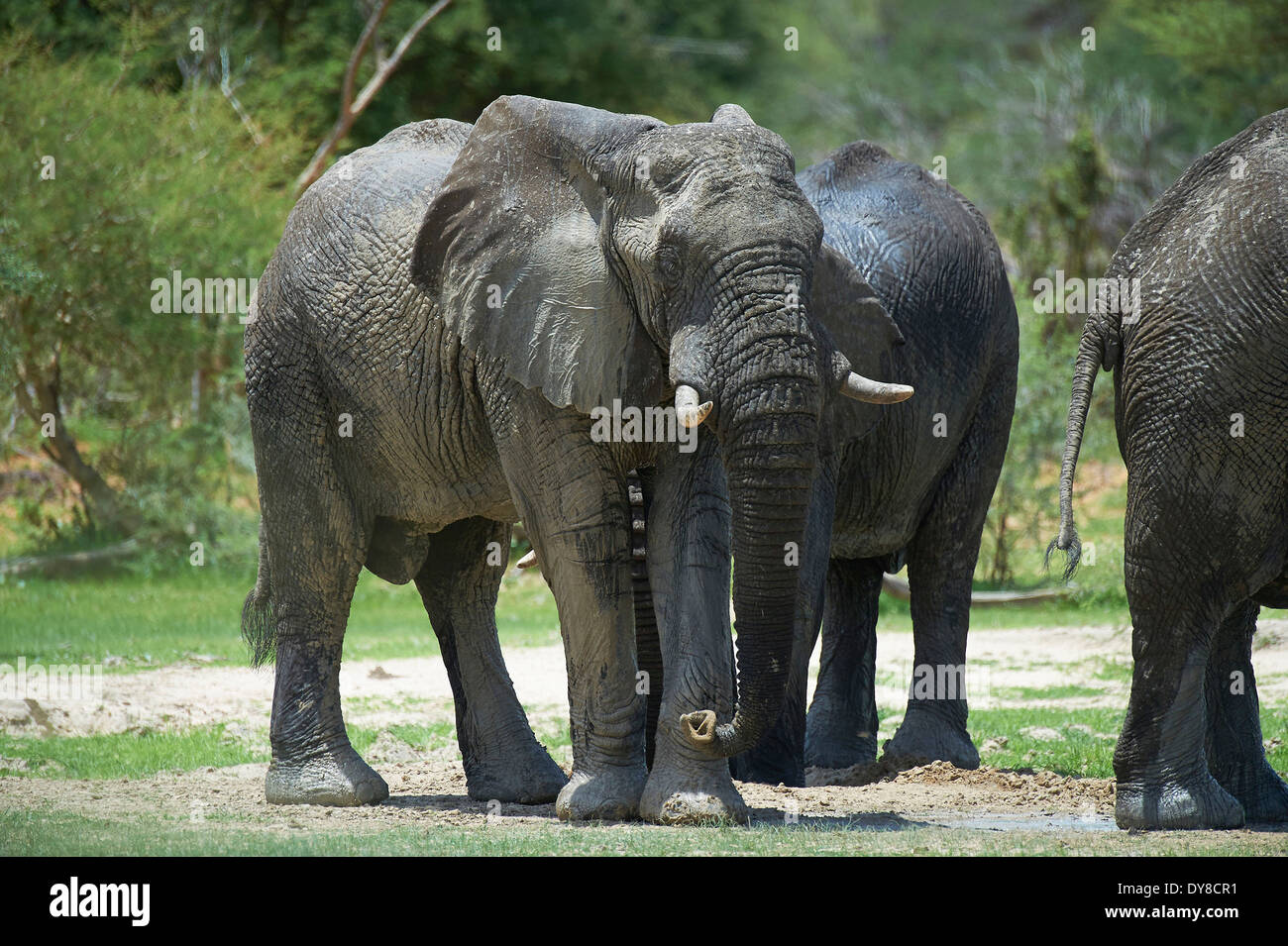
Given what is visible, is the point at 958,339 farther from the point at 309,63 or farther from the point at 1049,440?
the point at 309,63

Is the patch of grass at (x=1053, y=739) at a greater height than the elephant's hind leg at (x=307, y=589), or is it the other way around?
the elephant's hind leg at (x=307, y=589)

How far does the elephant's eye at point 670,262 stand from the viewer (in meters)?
7.11

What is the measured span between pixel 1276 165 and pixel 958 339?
2.80 m

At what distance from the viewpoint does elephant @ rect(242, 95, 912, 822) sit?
6.97 metres

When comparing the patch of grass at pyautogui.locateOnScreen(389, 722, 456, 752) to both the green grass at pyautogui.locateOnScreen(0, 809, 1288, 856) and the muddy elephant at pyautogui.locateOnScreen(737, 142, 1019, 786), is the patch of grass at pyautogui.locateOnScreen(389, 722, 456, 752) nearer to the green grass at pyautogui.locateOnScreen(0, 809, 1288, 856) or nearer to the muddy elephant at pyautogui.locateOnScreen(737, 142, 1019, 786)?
the muddy elephant at pyautogui.locateOnScreen(737, 142, 1019, 786)

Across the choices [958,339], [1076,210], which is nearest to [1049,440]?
[1076,210]

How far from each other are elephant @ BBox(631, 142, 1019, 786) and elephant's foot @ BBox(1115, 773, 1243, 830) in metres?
2.01

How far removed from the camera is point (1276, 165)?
7.29 metres

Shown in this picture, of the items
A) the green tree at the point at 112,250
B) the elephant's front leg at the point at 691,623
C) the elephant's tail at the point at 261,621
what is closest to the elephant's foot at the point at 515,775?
the elephant's tail at the point at 261,621

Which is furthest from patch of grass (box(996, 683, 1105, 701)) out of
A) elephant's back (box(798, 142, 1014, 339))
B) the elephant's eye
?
the elephant's eye

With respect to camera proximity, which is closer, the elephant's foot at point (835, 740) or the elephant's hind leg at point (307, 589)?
the elephant's hind leg at point (307, 589)

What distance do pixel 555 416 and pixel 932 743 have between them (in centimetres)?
346

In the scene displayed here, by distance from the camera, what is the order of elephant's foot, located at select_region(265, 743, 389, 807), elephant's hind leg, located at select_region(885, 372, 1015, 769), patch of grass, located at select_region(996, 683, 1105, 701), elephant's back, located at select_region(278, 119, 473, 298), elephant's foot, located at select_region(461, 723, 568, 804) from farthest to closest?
patch of grass, located at select_region(996, 683, 1105, 701) → elephant's hind leg, located at select_region(885, 372, 1015, 769) → elephant's foot, located at select_region(461, 723, 568, 804) → elephant's foot, located at select_region(265, 743, 389, 807) → elephant's back, located at select_region(278, 119, 473, 298)

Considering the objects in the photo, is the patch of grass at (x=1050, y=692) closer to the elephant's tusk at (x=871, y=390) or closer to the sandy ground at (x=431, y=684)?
the sandy ground at (x=431, y=684)
